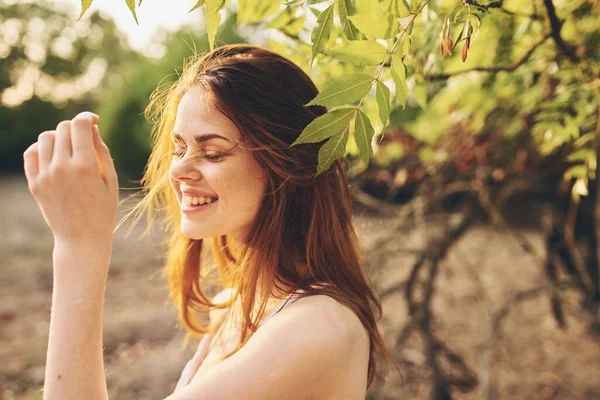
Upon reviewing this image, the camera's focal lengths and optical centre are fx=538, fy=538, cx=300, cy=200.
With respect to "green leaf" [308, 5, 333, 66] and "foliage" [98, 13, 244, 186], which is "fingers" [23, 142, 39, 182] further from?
"foliage" [98, 13, 244, 186]

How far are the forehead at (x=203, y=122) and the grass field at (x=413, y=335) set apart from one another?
3.10ft

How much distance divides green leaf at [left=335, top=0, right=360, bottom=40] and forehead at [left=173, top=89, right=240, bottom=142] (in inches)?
15.3

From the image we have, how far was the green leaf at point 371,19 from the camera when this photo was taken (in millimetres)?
1011

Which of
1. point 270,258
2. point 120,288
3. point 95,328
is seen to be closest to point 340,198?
point 270,258

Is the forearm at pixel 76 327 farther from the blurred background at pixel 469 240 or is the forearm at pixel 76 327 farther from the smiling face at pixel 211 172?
the blurred background at pixel 469 240

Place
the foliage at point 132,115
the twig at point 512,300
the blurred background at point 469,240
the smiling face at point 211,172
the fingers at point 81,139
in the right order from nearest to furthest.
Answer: the fingers at point 81,139
the smiling face at point 211,172
the blurred background at point 469,240
the twig at point 512,300
the foliage at point 132,115

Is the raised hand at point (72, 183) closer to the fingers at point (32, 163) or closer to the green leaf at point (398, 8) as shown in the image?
the fingers at point (32, 163)

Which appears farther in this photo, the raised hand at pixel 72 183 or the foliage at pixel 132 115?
the foliage at pixel 132 115

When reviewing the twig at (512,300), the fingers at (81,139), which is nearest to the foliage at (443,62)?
the fingers at (81,139)

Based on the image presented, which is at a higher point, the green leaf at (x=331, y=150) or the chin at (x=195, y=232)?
the green leaf at (x=331, y=150)

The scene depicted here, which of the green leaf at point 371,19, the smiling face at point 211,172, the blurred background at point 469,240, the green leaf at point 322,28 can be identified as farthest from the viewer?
the blurred background at point 469,240

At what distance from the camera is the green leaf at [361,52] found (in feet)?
3.44

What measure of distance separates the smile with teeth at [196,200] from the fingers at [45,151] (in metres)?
0.34

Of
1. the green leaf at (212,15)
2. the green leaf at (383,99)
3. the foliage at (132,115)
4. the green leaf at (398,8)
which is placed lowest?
the green leaf at (383,99)
